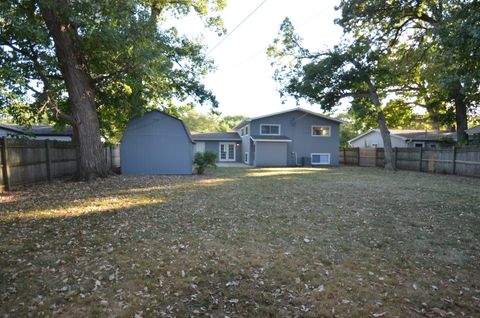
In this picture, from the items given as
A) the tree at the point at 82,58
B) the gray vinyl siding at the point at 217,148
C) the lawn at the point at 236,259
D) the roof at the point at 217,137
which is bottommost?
the lawn at the point at 236,259

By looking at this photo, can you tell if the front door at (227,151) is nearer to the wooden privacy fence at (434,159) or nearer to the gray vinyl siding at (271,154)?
the gray vinyl siding at (271,154)

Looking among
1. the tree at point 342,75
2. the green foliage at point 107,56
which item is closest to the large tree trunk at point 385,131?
the tree at point 342,75

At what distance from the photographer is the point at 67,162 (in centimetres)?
1338

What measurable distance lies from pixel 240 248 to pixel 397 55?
21380 mm

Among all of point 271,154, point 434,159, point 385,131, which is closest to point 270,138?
point 271,154

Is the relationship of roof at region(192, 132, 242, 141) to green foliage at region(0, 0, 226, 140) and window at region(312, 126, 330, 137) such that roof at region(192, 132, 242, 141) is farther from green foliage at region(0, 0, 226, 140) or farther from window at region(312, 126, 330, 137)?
green foliage at region(0, 0, 226, 140)

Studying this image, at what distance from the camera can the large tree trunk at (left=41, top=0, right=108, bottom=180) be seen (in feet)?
35.3

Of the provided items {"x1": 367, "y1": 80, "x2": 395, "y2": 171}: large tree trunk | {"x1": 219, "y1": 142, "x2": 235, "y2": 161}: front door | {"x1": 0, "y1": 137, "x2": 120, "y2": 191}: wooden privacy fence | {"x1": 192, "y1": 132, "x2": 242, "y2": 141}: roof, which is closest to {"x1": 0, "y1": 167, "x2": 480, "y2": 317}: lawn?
{"x1": 0, "y1": 137, "x2": 120, "y2": 191}: wooden privacy fence

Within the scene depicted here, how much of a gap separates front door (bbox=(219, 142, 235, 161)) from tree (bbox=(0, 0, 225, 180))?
17662 millimetres

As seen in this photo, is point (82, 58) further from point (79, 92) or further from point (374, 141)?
point (374, 141)

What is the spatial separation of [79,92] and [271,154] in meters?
17.6

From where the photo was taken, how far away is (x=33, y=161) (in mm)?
10680

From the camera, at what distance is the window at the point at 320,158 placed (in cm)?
2766

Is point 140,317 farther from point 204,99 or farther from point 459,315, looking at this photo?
point 204,99
